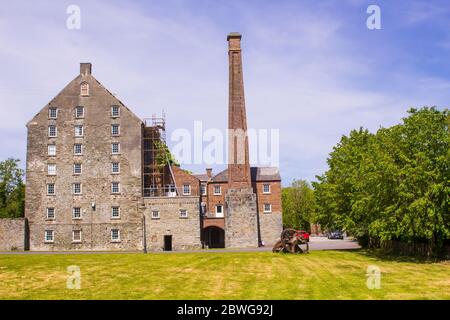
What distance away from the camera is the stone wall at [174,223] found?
178 feet

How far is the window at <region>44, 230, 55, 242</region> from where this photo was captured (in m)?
54.9

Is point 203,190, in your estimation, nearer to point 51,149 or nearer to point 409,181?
point 51,149

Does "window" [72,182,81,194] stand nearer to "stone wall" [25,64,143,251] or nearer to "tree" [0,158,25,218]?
"stone wall" [25,64,143,251]

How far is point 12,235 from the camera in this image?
54.4 m

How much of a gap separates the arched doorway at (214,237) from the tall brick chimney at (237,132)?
8.25 meters

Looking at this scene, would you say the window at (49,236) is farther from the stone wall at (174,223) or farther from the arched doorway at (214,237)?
the arched doorway at (214,237)

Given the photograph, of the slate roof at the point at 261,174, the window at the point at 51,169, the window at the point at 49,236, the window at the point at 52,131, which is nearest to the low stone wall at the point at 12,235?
the window at the point at 49,236

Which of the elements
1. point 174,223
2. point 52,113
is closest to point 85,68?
point 52,113

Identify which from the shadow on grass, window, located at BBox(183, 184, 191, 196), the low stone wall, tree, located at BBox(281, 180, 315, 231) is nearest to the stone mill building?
the low stone wall

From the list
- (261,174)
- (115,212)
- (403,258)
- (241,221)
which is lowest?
(403,258)

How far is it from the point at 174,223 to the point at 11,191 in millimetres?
34591

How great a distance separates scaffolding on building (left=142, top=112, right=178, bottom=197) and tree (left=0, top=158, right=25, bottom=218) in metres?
26.0
